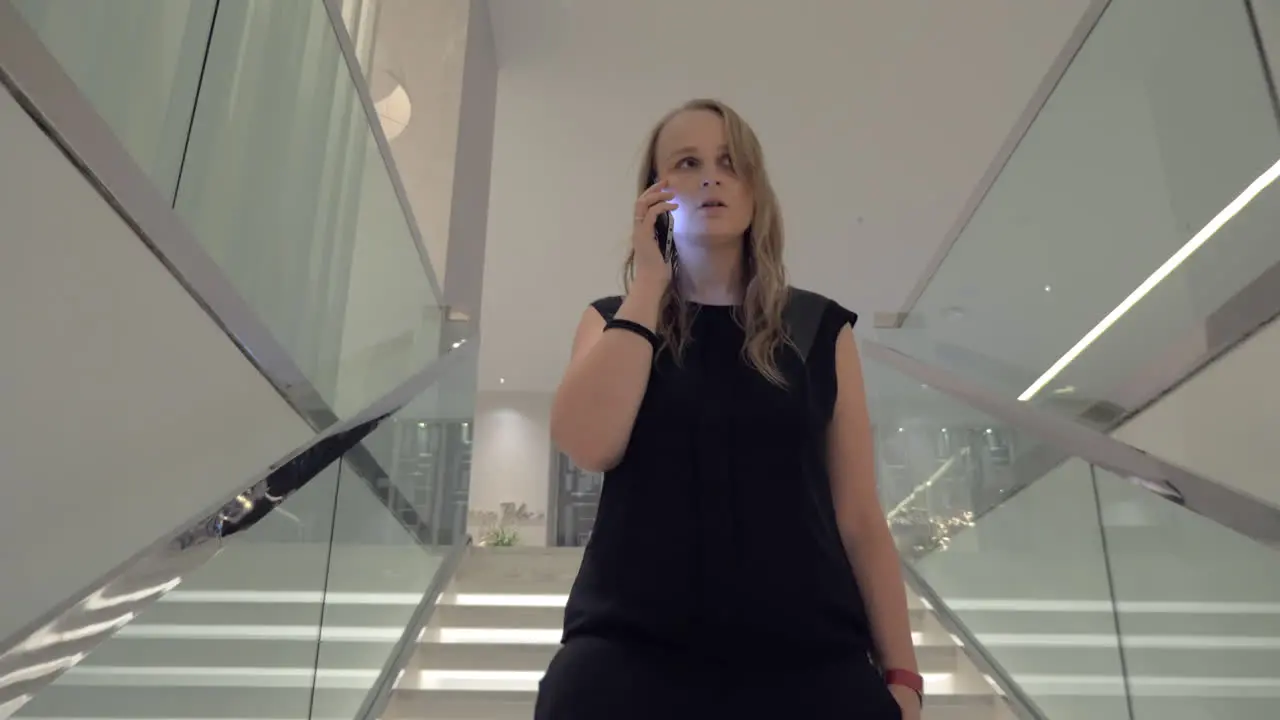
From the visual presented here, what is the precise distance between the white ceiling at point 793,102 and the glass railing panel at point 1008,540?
199 centimetres

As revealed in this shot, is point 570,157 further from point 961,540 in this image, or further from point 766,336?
point 766,336

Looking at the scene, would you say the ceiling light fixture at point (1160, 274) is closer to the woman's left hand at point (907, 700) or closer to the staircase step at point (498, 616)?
the woman's left hand at point (907, 700)

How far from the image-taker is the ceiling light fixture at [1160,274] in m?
2.08

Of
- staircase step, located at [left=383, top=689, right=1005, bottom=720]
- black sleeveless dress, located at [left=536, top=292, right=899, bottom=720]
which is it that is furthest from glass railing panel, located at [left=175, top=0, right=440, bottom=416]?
black sleeveless dress, located at [left=536, top=292, right=899, bottom=720]

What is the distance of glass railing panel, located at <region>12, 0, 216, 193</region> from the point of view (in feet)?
4.51

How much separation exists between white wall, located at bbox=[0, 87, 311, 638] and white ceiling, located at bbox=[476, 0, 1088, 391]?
358 cm

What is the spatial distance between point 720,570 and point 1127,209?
2115 millimetres

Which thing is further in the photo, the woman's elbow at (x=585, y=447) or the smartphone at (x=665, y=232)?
the smartphone at (x=665, y=232)

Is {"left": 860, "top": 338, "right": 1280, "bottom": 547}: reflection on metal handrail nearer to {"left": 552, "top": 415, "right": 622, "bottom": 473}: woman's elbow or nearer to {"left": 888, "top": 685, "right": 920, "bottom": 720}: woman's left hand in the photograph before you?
{"left": 888, "top": 685, "right": 920, "bottom": 720}: woman's left hand

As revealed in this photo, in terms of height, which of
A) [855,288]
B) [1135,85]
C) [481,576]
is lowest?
[481,576]

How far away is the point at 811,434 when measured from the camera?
110 cm

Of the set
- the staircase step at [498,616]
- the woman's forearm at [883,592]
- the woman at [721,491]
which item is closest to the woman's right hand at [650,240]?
the woman at [721,491]

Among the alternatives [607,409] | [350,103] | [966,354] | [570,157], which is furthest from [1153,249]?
[570,157]

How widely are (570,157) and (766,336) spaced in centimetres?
553
